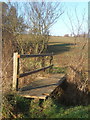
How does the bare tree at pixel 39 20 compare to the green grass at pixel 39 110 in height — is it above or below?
above

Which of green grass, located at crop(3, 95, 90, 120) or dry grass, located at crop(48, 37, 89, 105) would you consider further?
dry grass, located at crop(48, 37, 89, 105)

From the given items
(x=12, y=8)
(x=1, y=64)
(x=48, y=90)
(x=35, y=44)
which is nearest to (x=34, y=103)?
(x=48, y=90)

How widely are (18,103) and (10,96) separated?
0.25 m

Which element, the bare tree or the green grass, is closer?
the green grass

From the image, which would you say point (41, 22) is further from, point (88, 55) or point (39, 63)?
point (88, 55)

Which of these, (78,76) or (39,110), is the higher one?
(78,76)

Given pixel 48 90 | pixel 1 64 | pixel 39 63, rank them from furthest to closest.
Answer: pixel 39 63, pixel 1 64, pixel 48 90

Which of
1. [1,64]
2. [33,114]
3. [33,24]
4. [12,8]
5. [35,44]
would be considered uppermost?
[12,8]

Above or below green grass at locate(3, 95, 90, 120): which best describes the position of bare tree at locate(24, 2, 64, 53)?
above

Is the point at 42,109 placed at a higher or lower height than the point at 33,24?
lower

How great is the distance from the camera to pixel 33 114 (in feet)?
14.4

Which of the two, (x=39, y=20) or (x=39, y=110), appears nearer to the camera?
(x=39, y=110)

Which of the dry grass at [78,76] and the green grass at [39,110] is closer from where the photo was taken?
the green grass at [39,110]

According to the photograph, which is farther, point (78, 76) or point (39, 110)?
point (78, 76)
